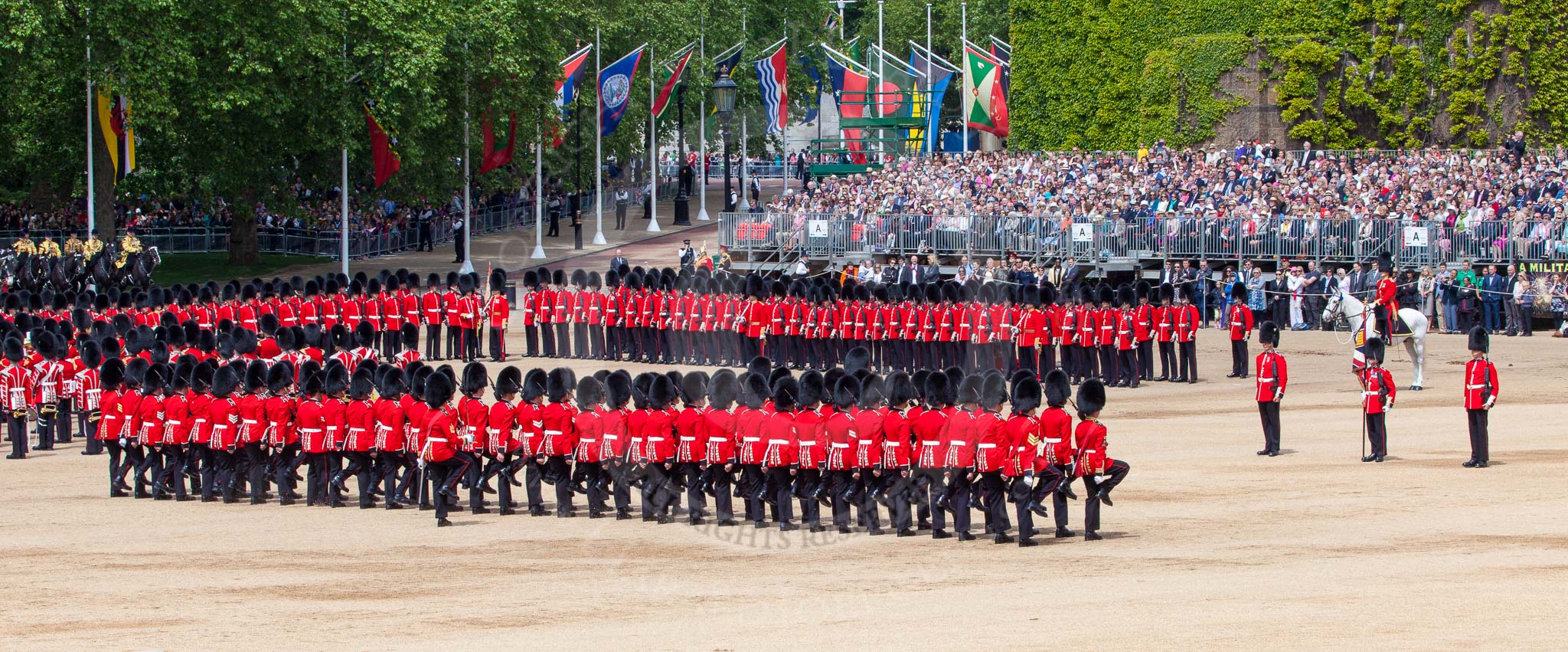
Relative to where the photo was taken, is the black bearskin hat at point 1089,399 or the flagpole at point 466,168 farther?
the flagpole at point 466,168

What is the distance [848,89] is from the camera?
4928 centimetres

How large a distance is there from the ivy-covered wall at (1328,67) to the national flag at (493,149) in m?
14.3

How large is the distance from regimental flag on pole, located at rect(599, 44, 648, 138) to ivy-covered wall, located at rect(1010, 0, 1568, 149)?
37.1 ft

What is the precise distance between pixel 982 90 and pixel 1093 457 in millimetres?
34650

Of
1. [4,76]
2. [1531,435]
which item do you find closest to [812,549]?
[1531,435]

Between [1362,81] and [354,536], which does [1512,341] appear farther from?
[354,536]

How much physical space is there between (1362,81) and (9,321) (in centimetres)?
2842

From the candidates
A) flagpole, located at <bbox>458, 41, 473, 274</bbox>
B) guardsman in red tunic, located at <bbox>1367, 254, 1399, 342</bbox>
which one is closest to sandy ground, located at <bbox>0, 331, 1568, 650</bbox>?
guardsman in red tunic, located at <bbox>1367, 254, 1399, 342</bbox>

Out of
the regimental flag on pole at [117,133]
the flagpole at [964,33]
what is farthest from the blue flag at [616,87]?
the regimental flag on pole at [117,133]

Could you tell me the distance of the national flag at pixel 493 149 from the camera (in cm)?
4259

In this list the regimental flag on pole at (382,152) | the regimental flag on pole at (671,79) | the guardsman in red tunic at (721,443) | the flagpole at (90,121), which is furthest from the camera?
the regimental flag on pole at (671,79)

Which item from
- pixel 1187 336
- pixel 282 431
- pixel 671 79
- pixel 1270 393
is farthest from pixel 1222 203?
pixel 282 431

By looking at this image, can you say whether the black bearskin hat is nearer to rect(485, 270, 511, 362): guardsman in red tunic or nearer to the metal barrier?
rect(485, 270, 511, 362): guardsman in red tunic

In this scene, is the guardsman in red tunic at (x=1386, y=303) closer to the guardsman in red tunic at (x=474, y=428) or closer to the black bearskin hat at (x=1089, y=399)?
the black bearskin hat at (x=1089, y=399)
